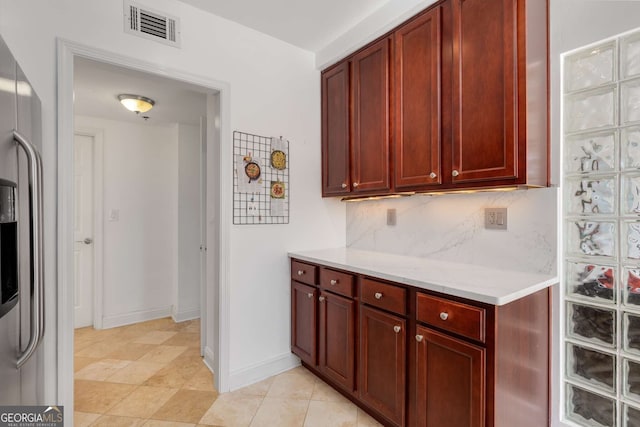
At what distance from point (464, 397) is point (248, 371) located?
146 cm

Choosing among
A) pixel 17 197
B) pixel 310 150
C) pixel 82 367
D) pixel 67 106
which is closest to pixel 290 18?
pixel 310 150

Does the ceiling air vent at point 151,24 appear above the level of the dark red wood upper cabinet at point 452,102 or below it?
above

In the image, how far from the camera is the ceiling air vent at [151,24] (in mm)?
1780

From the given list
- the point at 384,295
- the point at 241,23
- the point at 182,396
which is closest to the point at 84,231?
the point at 182,396

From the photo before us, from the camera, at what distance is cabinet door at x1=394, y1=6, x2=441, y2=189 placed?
1.74 meters

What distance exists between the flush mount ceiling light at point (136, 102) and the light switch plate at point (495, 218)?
2.83m

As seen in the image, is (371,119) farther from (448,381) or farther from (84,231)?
(84,231)

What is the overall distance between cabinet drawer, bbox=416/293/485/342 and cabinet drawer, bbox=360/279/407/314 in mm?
94

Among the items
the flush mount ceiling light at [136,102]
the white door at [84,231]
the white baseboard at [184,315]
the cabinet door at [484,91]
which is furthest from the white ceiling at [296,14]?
the white baseboard at [184,315]

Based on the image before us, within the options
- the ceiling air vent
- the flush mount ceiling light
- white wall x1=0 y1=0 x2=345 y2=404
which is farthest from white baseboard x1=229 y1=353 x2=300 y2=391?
the flush mount ceiling light

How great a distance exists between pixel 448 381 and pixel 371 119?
1.57 m

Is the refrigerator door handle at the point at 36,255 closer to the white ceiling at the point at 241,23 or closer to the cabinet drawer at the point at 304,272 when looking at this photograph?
the white ceiling at the point at 241,23

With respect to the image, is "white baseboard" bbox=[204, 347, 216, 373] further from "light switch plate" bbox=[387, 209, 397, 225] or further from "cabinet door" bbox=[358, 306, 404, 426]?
"light switch plate" bbox=[387, 209, 397, 225]

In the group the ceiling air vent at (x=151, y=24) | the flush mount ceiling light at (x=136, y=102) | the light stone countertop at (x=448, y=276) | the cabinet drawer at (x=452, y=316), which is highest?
the ceiling air vent at (x=151, y=24)
